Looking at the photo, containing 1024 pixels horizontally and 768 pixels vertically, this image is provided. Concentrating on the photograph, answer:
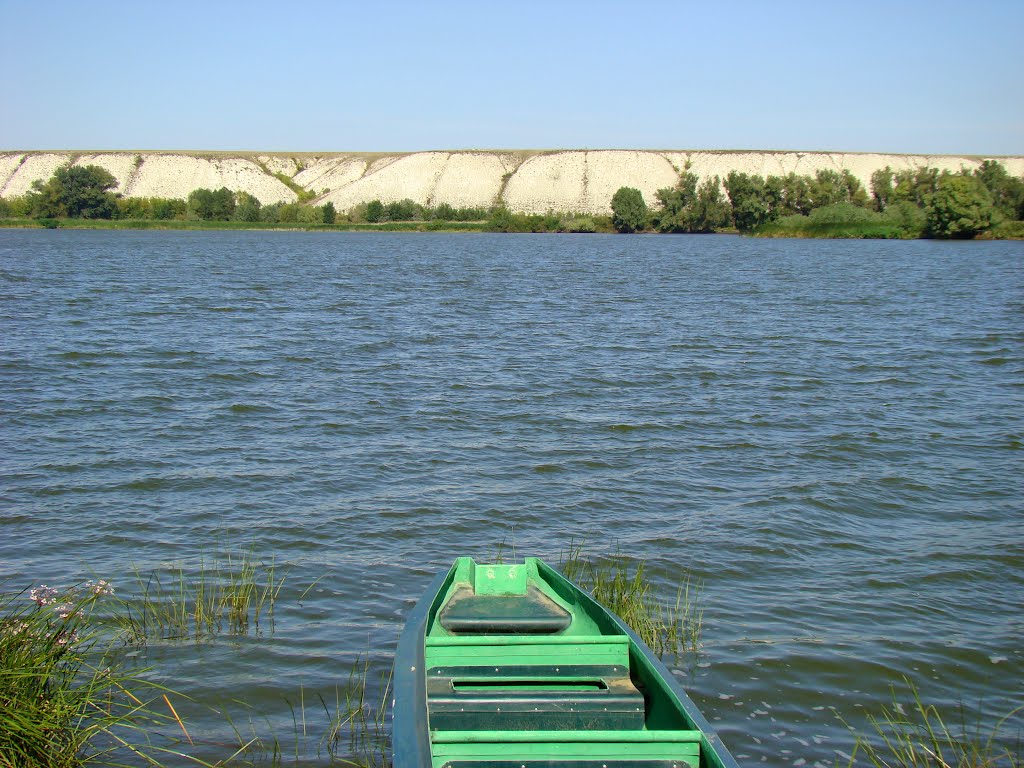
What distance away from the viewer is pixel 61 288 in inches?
1495

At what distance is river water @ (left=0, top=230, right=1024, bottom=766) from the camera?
7457 mm

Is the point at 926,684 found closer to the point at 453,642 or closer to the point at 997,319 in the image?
the point at 453,642

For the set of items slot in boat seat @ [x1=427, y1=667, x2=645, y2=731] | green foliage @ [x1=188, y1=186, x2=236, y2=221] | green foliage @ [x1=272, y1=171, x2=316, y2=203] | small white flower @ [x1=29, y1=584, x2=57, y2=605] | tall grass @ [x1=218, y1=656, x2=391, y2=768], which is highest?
green foliage @ [x1=272, y1=171, x2=316, y2=203]

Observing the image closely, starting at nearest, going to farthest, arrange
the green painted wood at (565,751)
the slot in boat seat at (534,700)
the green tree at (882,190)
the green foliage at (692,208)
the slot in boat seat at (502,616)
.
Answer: the green painted wood at (565,751)
the slot in boat seat at (534,700)
the slot in boat seat at (502,616)
the green tree at (882,190)
the green foliage at (692,208)

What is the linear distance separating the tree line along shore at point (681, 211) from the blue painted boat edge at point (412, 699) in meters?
97.0

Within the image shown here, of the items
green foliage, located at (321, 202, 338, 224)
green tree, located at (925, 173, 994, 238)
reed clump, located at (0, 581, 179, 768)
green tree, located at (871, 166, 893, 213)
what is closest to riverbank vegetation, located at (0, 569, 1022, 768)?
reed clump, located at (0, 581, 179, 768)

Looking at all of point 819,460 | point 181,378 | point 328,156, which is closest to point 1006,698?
point 819,460

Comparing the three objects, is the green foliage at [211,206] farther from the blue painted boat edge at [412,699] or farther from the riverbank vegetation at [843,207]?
the blue painted boat edge at [412,699]

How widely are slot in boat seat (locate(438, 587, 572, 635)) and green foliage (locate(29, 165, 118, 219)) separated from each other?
13236cm

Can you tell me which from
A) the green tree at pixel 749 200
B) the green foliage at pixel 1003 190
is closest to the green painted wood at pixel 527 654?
the green foliage at pixel 1003 190

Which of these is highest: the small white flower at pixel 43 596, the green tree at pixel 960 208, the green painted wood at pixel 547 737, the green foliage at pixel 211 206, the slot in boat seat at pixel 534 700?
the green foliage at pixel 211 206

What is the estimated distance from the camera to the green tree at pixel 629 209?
406ft

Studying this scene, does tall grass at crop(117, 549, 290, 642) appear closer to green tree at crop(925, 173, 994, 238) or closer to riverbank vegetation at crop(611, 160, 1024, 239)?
green tree at crop(925, 173, 994, 238)

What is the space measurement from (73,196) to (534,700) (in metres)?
135
